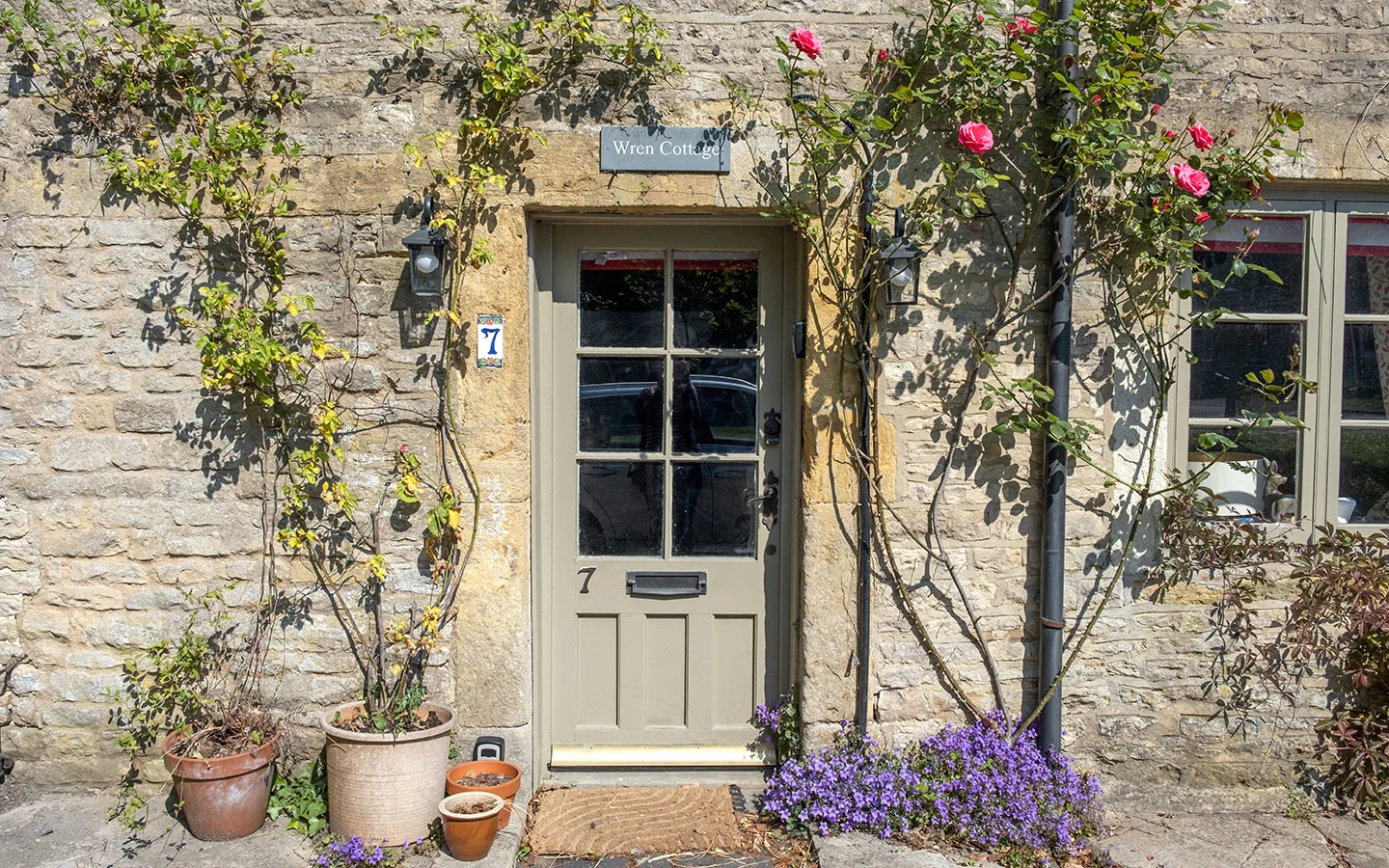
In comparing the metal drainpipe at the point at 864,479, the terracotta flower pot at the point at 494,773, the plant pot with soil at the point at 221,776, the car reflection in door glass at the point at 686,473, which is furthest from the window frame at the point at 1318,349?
the plant pot with soil at the point at 221,776

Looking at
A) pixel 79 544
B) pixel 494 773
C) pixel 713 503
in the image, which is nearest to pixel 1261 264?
pixel 713 503

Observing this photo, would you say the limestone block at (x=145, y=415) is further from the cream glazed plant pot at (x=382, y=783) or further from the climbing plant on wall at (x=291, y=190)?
the cream glazed plant pot at (x=382, y=783)

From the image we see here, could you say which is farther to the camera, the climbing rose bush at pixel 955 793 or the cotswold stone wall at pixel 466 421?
the cotswold stone wall at pixel 466 421

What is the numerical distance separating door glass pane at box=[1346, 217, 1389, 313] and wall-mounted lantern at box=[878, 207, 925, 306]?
1784 mm

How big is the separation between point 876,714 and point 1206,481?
164 cm

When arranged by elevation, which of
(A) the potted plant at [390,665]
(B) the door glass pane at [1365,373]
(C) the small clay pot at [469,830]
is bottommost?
(C) the small clay pot at [469,830]

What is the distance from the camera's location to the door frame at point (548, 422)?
3.86 m

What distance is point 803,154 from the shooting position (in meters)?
3.72

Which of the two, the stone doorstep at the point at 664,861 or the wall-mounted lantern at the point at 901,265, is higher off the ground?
the wall-mounted lantern at the point at 901,265

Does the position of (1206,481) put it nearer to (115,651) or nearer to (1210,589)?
(1210,589)

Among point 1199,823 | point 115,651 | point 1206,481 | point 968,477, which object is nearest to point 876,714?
point 968,477

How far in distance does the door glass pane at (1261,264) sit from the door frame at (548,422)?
5.39ft

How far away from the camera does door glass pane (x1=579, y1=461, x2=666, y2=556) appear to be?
13.2ft

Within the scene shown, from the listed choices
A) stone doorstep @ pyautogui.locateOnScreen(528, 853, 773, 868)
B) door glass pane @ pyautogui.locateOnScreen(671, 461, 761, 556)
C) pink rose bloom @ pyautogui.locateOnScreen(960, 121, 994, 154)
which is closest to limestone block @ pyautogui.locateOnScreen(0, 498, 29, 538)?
stone doorstep @ pyautogui.locateOnScreen(528, 853, 773, 868)
